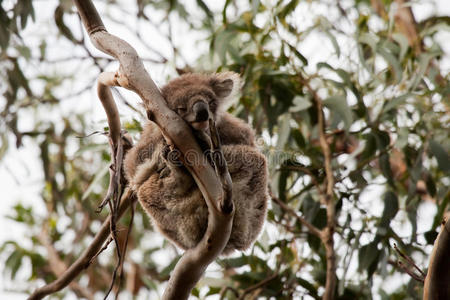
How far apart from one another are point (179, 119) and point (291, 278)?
6.80 feet

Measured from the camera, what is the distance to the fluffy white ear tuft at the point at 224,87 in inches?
111

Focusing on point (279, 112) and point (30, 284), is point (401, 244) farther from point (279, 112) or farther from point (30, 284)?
point (30, 284)

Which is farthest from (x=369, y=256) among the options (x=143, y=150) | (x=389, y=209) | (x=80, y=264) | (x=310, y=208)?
(x=80, y=264)

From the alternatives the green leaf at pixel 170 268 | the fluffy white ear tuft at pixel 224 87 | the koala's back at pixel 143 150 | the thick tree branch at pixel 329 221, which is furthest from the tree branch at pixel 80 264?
the thick tree branch at pixel 329 221

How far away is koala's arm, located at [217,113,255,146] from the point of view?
9.02 ft

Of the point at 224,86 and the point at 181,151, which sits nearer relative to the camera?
the point at 181,151

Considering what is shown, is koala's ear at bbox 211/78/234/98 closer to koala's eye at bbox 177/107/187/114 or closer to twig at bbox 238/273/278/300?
koala's eye at bbox 177/107/187/114

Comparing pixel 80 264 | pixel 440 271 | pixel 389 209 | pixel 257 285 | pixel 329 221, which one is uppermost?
pixel 389 209

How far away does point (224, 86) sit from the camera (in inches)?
112

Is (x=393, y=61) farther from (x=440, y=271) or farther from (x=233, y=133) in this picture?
(x=440, y=271)

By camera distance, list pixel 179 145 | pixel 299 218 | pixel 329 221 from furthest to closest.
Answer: pixel 299 218 → pixel 329 221 → pixel 179 145

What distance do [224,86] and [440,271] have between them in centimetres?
147

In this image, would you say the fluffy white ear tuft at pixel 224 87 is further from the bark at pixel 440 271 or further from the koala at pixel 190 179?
the bark at pixel 440 271

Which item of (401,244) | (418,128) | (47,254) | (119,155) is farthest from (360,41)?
(47,254)
